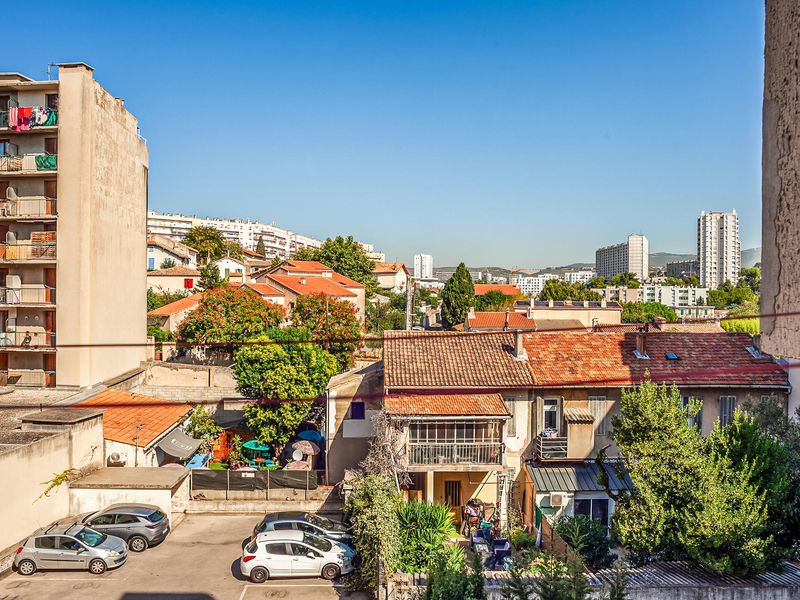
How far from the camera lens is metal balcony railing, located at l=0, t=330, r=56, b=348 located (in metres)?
25.6

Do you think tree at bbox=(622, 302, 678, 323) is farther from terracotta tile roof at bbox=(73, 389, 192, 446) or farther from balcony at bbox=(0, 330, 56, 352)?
balcony at bbox=(0, 330, 56, 352)

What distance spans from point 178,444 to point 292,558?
988cm

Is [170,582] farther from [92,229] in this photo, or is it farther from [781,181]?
[781,181]

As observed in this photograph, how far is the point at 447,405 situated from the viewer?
1972 cm

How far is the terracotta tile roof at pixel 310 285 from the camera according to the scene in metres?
52.9

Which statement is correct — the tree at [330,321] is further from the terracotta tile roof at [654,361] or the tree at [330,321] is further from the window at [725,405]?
the window at [725,405]

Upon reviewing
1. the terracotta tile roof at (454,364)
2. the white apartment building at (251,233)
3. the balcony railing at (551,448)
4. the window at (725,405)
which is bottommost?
the balcony railing at (551,448)

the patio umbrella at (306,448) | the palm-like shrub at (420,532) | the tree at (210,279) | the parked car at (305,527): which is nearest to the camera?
the palm-like shrub at (420,532)

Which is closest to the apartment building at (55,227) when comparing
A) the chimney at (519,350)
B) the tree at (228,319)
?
the tree at (228,319)

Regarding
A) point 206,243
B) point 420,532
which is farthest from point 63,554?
point 206,243

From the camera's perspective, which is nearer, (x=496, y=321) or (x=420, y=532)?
(x=420, y=532)

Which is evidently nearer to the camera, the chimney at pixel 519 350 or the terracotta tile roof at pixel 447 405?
the terracotta tile roof at pixel 447 405

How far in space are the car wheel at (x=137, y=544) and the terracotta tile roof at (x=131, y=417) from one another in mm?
4355

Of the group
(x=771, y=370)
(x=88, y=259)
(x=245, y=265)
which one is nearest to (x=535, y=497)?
(x=771, y=370)
